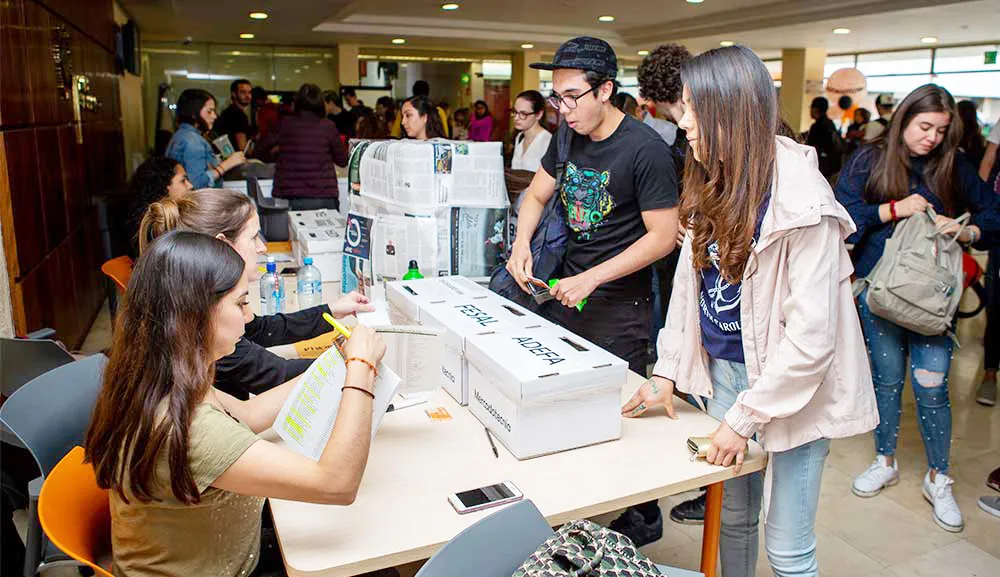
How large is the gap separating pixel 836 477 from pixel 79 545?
8.70 feet

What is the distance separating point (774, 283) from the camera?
4.74ft

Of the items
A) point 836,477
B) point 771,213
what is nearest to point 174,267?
point 771,213

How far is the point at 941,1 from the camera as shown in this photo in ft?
21.9

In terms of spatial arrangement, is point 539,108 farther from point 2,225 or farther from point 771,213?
point 771,213

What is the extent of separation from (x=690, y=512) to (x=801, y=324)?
1.42 meters

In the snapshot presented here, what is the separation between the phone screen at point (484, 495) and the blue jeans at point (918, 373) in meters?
1.74

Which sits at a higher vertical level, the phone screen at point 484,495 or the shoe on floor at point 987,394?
the phone screen at point 484,495

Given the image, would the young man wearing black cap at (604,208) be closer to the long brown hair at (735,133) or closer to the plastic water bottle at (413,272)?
the plastic water bottle at (413,272)

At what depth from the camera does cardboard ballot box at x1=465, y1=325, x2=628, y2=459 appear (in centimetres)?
148

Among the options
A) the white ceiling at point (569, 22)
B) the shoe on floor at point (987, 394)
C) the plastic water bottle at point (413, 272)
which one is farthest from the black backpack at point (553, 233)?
the white ceiling at point (569, 22)

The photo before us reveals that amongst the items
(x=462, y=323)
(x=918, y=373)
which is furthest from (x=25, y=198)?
(x=918, y=373)

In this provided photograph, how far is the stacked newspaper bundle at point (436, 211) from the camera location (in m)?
2.38

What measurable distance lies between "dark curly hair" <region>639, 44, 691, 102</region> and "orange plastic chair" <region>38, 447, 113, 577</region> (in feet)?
6.86

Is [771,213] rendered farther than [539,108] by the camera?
No
